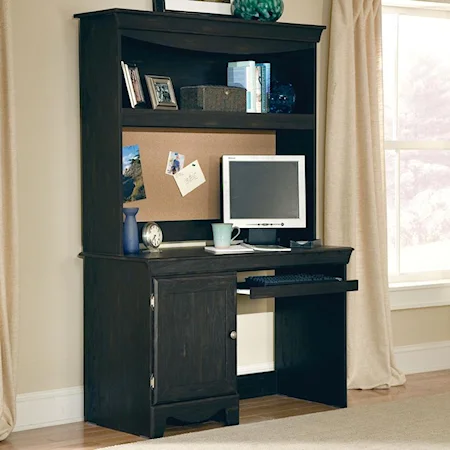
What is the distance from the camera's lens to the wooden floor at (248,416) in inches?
162

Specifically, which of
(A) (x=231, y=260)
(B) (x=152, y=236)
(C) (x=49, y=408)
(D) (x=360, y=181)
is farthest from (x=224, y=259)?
(D) (x=360, y=181)

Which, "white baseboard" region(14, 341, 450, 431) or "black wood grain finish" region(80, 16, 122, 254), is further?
"white baseboard" region(14, 341, 450, 431)

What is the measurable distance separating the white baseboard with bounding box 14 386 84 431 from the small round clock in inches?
28.3

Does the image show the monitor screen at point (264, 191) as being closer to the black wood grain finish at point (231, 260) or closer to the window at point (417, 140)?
the black wood grain finish at point (231, 260)

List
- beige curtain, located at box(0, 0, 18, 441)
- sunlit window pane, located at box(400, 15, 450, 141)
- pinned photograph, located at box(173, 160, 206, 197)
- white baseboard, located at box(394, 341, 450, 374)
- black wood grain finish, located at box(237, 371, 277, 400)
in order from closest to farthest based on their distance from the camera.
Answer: beige curtain, located at box(0, 0, 18, 441), pinned photograph, located at box(173, 160, 206, 197), black wood grain finish, located at box(237, 371, 277, 400), white baseboard, located at box(394, 341, 450, 374), sunlit window pane, located at box(400, 15, 450, 141)

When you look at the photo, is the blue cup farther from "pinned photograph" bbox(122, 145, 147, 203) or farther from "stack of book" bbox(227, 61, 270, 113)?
"stack of book" bbox(227, 61, 270, 113)

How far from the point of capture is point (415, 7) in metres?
5.62

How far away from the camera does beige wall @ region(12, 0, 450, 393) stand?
4312 mm

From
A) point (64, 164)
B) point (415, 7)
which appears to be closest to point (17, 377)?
point (64, 164)

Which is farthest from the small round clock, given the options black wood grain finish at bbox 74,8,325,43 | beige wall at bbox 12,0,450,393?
black wood grain finish at bbox 74,8,325,43

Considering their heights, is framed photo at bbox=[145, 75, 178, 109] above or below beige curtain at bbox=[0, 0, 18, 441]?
above

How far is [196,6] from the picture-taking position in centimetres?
457

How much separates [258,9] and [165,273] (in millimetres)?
1332

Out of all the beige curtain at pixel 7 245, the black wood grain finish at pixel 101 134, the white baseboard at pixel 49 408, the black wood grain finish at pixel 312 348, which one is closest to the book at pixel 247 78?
the black wood grain finish at pixel 101 134
